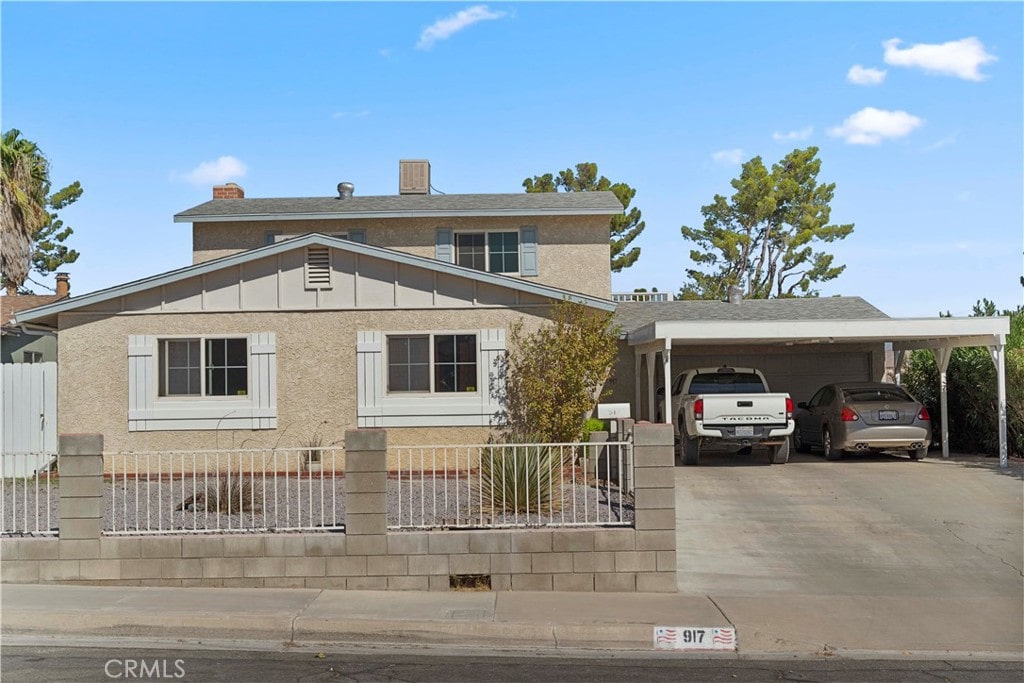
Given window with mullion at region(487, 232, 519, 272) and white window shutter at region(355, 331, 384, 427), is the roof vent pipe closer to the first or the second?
window with mullion at region(487, 232, 519, 272)

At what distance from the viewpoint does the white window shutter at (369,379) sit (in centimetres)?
1541

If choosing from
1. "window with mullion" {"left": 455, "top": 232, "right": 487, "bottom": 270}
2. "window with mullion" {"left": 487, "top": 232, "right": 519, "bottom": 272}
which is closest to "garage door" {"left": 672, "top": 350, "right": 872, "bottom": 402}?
"window with mullion" {"left": 487, "top": 232, "right": 519, "bottom": 272}

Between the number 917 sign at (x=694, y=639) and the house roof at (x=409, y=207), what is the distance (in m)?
13.0

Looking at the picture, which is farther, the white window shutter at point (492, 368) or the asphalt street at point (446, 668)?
the white window shutter at point (492, 368)

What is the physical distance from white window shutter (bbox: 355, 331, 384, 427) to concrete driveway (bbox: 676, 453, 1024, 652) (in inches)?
194

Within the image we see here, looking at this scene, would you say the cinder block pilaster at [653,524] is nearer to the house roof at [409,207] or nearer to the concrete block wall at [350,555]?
the concrete block wall at [350,555]

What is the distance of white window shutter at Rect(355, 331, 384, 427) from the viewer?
15406 mm

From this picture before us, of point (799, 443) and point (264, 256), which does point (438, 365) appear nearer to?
point (264, 256)

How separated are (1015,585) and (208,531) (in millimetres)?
8103

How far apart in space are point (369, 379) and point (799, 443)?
889cm

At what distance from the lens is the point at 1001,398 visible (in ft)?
51.3

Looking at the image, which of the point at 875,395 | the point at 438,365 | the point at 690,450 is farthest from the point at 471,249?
the point at 875,395

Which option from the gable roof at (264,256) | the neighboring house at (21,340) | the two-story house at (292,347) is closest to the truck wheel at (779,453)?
the two-story house at (292,347)

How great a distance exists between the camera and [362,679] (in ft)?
22.7
